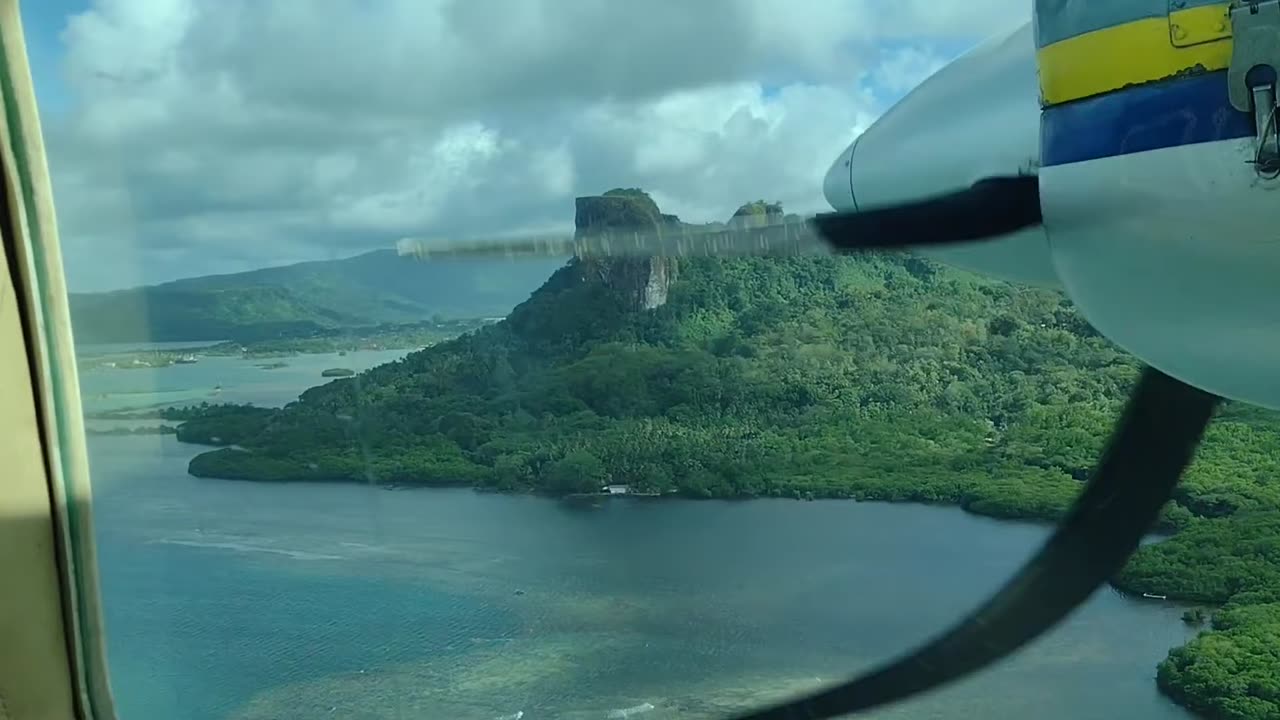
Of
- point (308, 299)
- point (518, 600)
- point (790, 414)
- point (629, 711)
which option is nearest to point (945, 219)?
point (308, 299)

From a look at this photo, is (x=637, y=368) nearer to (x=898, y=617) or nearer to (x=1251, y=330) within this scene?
(x=898, y=617)

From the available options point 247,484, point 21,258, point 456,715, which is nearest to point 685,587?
point 456,715

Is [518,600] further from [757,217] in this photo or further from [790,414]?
[757,217]

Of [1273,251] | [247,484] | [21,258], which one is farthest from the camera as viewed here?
[247,484]

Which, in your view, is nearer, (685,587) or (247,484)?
(247,484)

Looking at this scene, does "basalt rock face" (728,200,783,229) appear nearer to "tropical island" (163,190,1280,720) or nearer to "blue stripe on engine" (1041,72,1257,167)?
"tropical island" (163,190,1280,720)

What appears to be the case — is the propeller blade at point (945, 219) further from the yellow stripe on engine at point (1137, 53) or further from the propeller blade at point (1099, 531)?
the propeller blade at point (1099, 531)
